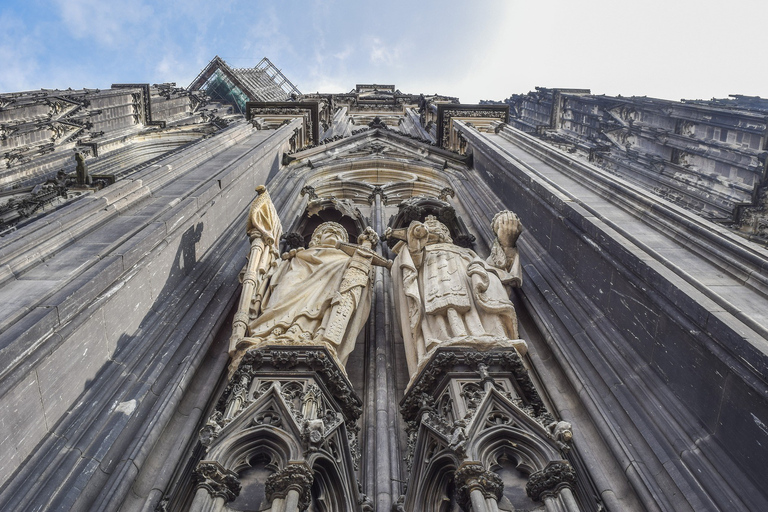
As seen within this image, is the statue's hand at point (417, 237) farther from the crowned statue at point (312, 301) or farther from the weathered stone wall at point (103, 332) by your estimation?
the weathered stone wall at point (103, 332)

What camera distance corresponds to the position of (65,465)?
562 cm

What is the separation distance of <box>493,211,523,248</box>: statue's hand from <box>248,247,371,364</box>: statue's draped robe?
2.07 m

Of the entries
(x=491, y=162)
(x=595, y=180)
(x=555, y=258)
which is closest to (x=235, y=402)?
(x=555, y=258)

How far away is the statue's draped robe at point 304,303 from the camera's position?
7723 millimetres

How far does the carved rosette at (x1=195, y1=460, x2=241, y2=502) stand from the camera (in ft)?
17.6

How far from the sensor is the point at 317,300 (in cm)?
839

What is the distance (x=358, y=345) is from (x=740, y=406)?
4847 mm

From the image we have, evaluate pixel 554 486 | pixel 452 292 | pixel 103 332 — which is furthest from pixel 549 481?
pixel 103 332

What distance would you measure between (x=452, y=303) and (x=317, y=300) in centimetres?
171

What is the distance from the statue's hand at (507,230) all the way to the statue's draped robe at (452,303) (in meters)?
0.39

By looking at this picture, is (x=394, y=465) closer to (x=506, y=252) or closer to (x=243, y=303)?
(x=243, y=303)

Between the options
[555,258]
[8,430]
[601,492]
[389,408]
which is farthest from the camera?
[555,258]

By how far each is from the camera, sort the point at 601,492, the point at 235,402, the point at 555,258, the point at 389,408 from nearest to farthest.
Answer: the point at 601,492 < the point at 235,402 < the point at 389,408 < the point at 555,258

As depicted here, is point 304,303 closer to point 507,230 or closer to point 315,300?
point 315,300
